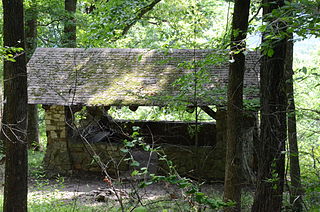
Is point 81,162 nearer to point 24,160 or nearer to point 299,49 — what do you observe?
point 24,160

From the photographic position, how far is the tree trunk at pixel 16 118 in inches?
225

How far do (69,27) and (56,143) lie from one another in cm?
588

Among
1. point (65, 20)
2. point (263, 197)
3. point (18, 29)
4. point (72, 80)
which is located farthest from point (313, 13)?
point (65, 20)

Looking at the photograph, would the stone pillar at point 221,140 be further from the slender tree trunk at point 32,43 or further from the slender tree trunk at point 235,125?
the slender tree trunk at point 32,43

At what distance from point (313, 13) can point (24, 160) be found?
452 cm

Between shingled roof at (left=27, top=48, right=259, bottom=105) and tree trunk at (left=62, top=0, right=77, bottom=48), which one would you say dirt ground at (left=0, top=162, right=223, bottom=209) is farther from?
tree trunk at (left=62, top=0, right=77, bottom=48)

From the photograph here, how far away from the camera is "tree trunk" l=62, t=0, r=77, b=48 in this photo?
46.6 feet

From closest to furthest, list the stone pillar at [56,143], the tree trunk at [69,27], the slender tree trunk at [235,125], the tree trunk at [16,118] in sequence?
the slender tree trunk at [235,125] < the tree trunk at [16,118] < the stone pillar at [56,143] < the tree trunk at [69,27]

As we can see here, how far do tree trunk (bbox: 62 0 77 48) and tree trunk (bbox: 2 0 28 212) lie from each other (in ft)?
28.1

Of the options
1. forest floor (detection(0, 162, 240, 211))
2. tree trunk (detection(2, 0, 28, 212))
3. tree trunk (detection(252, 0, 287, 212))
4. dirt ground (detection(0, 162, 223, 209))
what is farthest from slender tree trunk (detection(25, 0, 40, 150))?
tree trunk (detection(252, 0, 287, 212))

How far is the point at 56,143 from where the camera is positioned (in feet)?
35.9

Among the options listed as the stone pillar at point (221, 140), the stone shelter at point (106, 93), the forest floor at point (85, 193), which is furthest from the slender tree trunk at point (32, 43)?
the stone pillar at point (221, 140)

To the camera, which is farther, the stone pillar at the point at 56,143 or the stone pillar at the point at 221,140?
the stone pillar at the point at 56,143

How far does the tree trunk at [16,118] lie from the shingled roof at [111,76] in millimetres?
3913
